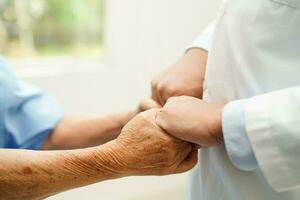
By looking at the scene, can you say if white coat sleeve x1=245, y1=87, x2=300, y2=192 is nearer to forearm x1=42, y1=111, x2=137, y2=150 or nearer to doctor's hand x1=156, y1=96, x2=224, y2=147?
doctor's hand x1=156, y1=96, x2=224, y2=147

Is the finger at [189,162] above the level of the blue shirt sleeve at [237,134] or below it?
below

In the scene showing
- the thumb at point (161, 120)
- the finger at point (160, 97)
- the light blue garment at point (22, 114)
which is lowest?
the light blue garment at point (22, 114)

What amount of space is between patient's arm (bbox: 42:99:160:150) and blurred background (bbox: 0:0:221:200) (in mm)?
517

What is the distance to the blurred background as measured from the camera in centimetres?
152

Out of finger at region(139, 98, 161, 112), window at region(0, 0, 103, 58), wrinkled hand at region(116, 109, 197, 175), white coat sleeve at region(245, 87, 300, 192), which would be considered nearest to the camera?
white coat sleeve at region(245, 87, 300, 192)

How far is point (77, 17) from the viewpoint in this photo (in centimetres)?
164

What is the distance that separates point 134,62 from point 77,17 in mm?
298

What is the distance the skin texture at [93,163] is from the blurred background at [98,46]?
2.84 ft

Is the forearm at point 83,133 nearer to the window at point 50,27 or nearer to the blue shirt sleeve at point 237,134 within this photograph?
the blue shirt sleeve at point 237,134

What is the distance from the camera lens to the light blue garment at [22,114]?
3.02 feet

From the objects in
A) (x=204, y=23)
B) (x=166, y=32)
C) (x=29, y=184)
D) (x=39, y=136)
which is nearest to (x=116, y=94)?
(x=166, y=32)

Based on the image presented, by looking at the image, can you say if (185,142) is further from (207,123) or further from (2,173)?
(2,173)

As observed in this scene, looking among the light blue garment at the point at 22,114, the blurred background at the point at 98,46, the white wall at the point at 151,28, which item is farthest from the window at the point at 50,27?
the light blue garment at the point at 22,114

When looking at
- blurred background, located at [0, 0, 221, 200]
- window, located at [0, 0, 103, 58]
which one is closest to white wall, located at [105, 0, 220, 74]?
blurred background, located at [0, 0, 221, 200]
